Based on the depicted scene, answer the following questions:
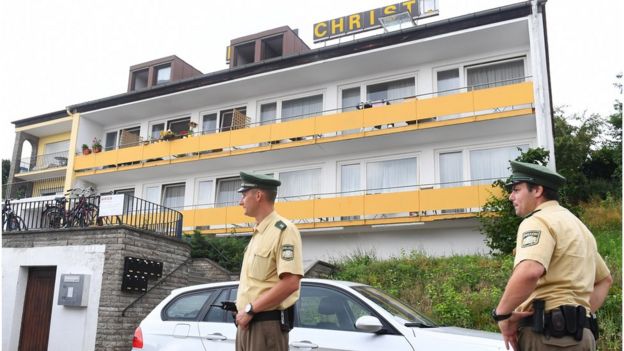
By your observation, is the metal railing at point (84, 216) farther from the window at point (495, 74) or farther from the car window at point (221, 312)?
the window at point (495, 74)

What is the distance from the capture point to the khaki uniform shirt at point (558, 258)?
9.16ft

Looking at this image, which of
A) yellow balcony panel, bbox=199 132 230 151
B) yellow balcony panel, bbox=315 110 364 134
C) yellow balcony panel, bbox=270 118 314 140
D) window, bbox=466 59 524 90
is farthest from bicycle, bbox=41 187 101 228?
window, bbox=466 59 524 90

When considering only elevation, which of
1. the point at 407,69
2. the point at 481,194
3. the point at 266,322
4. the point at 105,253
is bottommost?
the point at 266,322

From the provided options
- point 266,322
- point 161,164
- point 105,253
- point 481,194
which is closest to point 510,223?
point 481,194

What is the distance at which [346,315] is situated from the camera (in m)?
5.51

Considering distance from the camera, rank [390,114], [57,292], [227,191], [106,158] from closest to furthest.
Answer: [57,292] → [390,114] → [227,191] → [106,158]

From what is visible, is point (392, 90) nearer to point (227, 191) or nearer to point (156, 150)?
point (227, 191)

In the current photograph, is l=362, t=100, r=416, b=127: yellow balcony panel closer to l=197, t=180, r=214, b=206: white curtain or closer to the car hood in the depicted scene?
l=197, t=180, r=214, b=206: white curtain

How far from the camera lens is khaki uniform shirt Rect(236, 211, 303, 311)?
11.4ft

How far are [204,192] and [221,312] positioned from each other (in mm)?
16094

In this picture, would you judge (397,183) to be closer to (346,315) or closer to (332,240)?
(332,240)

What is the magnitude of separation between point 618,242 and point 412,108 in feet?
23.3

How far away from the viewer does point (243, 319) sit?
3445 mm

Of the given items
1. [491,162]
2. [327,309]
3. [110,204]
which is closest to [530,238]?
[327,309]
